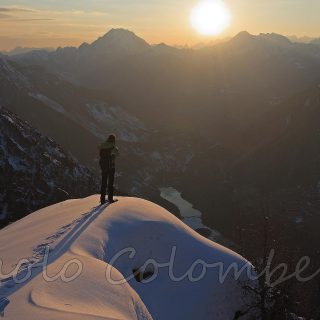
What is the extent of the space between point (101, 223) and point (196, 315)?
603 cm

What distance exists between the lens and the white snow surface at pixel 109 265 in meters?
14.1

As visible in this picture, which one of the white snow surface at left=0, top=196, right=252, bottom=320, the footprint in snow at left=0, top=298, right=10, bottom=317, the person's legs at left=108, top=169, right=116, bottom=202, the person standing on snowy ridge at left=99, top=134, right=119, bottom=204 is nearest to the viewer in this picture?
the footprint in snow at left=0, top=298, right=10, bottom=317

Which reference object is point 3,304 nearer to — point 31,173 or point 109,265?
point 109,265

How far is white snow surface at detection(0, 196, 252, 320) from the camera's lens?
46.3 feet

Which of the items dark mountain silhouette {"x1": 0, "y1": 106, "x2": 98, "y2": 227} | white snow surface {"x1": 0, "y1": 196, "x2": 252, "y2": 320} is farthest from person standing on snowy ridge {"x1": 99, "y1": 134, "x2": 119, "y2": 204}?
dark mountain silhouette {"x1": 0, "y1": 106, "x2": 98, "y2": 227}

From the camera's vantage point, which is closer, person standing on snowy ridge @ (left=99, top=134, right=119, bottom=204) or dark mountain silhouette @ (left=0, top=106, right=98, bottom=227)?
person standing on snowy ridge @ (left=99, top=134, right=119, bottom=204)

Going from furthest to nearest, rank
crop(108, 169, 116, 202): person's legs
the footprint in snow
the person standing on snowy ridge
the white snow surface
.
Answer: crop(108, 169, 116, 202): person's legs, the person standing on snowy ridge, the white snow surface, the footprint in snow

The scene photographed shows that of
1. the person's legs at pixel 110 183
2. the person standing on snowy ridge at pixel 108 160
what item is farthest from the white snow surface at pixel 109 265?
the person standing on snowy ridge at pixel 108 160

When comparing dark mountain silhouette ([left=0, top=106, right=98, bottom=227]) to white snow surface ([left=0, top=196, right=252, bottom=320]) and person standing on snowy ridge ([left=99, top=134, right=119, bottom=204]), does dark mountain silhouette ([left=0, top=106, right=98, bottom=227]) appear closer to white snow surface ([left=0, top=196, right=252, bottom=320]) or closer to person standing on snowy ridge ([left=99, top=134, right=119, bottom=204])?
person standing on snowy ridge ([left=99, top=134, right=119, bottom=204])

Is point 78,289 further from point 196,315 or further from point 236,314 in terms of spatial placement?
point 236,314

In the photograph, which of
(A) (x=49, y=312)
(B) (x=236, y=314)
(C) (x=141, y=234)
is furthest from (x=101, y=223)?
(A) (x=49, y=312)

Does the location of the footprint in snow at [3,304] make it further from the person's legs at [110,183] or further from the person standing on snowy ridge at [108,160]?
the person's legs at [110,183]

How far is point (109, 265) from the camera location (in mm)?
18328

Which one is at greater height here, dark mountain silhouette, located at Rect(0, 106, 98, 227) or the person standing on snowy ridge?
the person standing on snowy ridge
